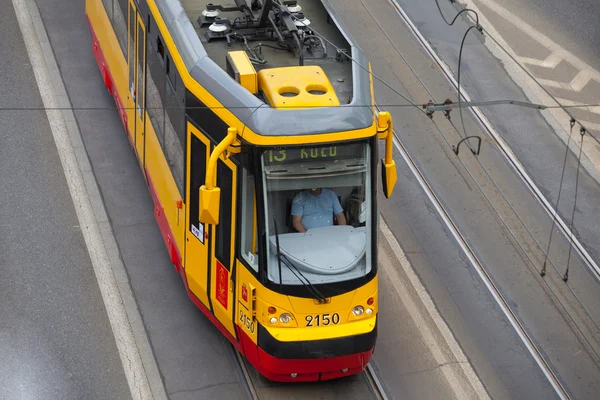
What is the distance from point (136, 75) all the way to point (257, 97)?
Answer: 11.1 feet

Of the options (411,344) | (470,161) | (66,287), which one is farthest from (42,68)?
(411,344)

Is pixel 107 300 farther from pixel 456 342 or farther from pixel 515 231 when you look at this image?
pixel 515 231

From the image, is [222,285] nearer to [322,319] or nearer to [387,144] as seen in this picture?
[322,319]

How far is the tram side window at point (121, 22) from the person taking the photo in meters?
15.4

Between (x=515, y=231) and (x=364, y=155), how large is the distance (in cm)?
464

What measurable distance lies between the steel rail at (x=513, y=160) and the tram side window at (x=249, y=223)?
17.9ft

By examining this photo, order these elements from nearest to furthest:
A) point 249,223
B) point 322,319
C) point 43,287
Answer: point 249,223 < point 322,319 < point 43,287

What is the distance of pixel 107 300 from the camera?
1429 centimetres

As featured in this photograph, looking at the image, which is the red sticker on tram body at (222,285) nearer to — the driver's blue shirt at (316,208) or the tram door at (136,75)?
the driver's blue shirt at (316,208)

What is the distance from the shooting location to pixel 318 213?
12023mm

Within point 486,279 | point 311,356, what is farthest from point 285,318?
point 486,279

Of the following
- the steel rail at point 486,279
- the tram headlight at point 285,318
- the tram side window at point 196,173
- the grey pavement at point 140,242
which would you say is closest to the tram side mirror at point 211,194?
the tram side window at point 196,173

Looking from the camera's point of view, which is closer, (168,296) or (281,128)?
(281,128)

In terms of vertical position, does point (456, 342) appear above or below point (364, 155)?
below
